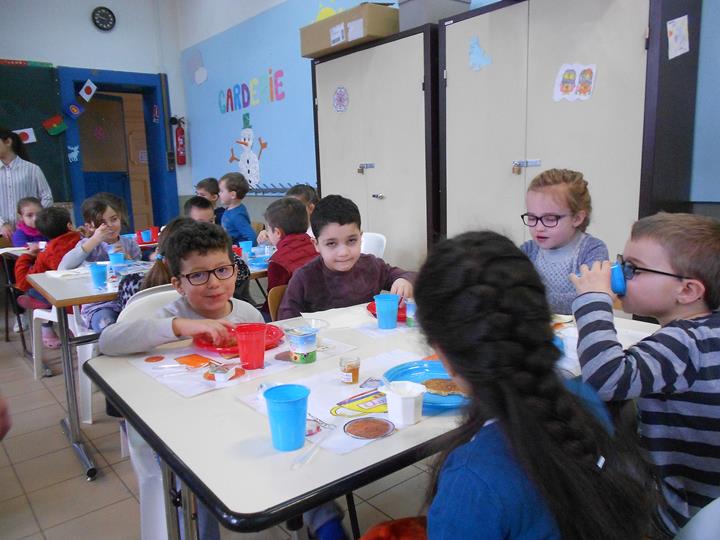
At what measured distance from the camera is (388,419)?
3.78 ft

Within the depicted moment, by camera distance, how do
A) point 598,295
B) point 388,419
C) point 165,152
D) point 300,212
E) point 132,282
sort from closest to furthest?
1. point 388,419
2. point 598,295
3. point 132,282
4. point 300,212
5. point 165,152

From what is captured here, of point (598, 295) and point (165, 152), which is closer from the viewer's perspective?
point (598, 295)

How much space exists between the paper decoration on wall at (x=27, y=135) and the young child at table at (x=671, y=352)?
23.2 feet

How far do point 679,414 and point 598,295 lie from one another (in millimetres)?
303

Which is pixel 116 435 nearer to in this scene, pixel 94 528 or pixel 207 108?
pixel 94 528

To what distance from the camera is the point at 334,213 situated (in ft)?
7.68

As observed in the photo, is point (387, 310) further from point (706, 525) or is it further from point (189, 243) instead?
point (706, 525)

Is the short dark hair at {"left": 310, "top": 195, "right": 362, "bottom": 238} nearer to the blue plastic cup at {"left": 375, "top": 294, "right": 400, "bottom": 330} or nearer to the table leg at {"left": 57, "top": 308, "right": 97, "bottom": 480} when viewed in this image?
the blue plastic cup at {"left": 375, "top": 294, "right": 400, "bottom": 330}

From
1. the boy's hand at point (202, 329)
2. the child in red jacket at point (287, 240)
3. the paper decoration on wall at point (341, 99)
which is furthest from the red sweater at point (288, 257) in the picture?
the paper decoration on wall at point (341, 99)

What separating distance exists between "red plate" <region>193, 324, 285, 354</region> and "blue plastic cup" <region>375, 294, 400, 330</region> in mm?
329

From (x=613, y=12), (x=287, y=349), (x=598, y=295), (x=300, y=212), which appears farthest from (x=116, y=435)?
(x=613, y=12)

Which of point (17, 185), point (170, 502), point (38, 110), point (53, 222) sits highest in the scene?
point (38, 110)

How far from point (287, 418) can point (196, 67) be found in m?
7.42

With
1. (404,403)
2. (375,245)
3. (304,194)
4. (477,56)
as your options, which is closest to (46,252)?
(304,194)
